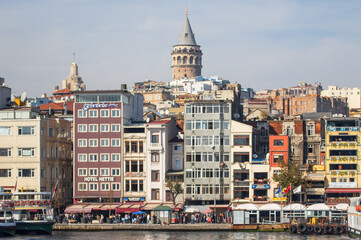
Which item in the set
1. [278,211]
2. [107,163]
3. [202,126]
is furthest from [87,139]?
[278,211]

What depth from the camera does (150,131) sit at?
99.8 m

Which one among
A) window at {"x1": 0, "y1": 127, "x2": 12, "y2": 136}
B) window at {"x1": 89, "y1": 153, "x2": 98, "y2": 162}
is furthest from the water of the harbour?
window at {"x1": 0, "y1": 127, "x2": 12, "y2": 136}

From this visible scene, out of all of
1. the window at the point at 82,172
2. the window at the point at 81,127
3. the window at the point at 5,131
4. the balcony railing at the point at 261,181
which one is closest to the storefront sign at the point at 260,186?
the balcony railing at the point at 261,181

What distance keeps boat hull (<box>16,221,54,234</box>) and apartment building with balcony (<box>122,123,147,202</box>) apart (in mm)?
15648

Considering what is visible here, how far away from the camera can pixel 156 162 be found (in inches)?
3927

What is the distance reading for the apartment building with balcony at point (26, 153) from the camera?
325 feet

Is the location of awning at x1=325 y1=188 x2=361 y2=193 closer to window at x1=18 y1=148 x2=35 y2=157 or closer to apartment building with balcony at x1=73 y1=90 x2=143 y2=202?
apartment building with balcony at x1=73 y1=90 x2=143 y2=202

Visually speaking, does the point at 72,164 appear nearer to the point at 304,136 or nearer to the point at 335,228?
the point at 304,136

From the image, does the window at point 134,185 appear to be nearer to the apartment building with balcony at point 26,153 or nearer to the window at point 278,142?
the apartment building with balcony at point 26,153

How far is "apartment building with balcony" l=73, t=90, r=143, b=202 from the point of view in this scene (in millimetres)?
100688

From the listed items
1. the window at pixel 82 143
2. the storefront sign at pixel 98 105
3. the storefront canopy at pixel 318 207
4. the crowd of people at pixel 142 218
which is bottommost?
the crowd of people at pixel 142 218

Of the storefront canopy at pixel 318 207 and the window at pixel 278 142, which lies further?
the window at pixel 278 142

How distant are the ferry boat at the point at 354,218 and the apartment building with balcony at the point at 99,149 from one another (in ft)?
98.2

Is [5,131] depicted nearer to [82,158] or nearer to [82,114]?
[82,114]
